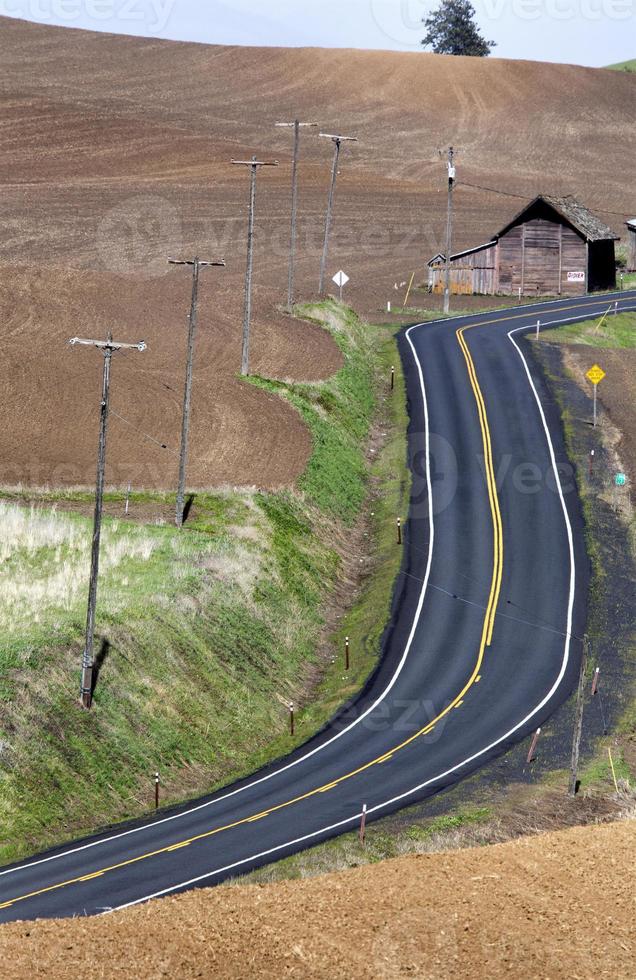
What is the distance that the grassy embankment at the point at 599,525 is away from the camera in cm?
3869

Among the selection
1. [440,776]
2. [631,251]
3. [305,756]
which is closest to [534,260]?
[631,251]

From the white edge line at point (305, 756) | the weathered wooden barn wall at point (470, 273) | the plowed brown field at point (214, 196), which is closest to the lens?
the white edge line at point (305, 756)

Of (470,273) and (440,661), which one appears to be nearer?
(440,661)

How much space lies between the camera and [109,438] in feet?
188

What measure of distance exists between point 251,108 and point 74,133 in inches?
937

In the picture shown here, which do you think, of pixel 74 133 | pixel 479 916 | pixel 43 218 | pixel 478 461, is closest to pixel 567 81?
pixel 74 133

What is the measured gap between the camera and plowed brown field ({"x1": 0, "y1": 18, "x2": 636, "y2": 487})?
198 feet

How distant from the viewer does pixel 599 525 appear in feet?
187

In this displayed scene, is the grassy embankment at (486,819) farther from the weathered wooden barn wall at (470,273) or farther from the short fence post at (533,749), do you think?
the weathered wooden barn wall at (470,273)

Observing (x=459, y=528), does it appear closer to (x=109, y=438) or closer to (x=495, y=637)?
(x=495, y=637)

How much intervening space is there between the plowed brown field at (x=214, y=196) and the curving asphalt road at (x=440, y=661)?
22.8 feet

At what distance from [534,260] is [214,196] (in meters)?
28.3

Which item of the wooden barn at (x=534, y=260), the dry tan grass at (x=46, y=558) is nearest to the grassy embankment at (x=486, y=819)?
the dry tan grass at (x=46, y=558)

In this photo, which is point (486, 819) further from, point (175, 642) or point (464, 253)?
point (464, 253)
